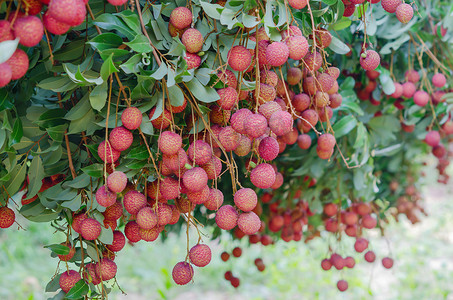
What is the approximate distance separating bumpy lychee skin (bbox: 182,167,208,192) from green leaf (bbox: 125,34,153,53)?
0.17m

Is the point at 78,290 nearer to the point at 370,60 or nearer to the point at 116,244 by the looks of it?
the point at 116,244

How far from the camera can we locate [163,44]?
63cm

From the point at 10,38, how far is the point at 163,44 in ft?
0.76

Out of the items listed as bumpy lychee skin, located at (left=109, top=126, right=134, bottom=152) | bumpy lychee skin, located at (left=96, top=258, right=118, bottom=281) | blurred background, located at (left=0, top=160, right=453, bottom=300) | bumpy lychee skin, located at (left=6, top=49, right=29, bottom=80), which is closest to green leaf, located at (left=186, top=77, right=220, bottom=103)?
bumpy lychee skin, located at (left=109, top=126, right=134, bottom=152)

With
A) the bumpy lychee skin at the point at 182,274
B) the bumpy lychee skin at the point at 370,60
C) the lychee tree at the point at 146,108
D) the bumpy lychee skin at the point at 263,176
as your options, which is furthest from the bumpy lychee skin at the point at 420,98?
the bumpy lychee skin at the point at 182,274

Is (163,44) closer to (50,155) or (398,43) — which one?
(50,155)

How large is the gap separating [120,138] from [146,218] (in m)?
0.12

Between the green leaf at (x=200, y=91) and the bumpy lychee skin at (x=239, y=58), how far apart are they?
0.15 ft

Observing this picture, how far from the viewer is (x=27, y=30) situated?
0.44m

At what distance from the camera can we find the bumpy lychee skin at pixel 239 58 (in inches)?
23.2

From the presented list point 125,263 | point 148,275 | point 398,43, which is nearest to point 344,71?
point 398,43

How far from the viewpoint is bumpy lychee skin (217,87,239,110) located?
23.7 inches

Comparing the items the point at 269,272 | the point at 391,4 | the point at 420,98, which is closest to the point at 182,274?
the point at 391,4

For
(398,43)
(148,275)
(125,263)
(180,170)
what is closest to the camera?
(180,170)
